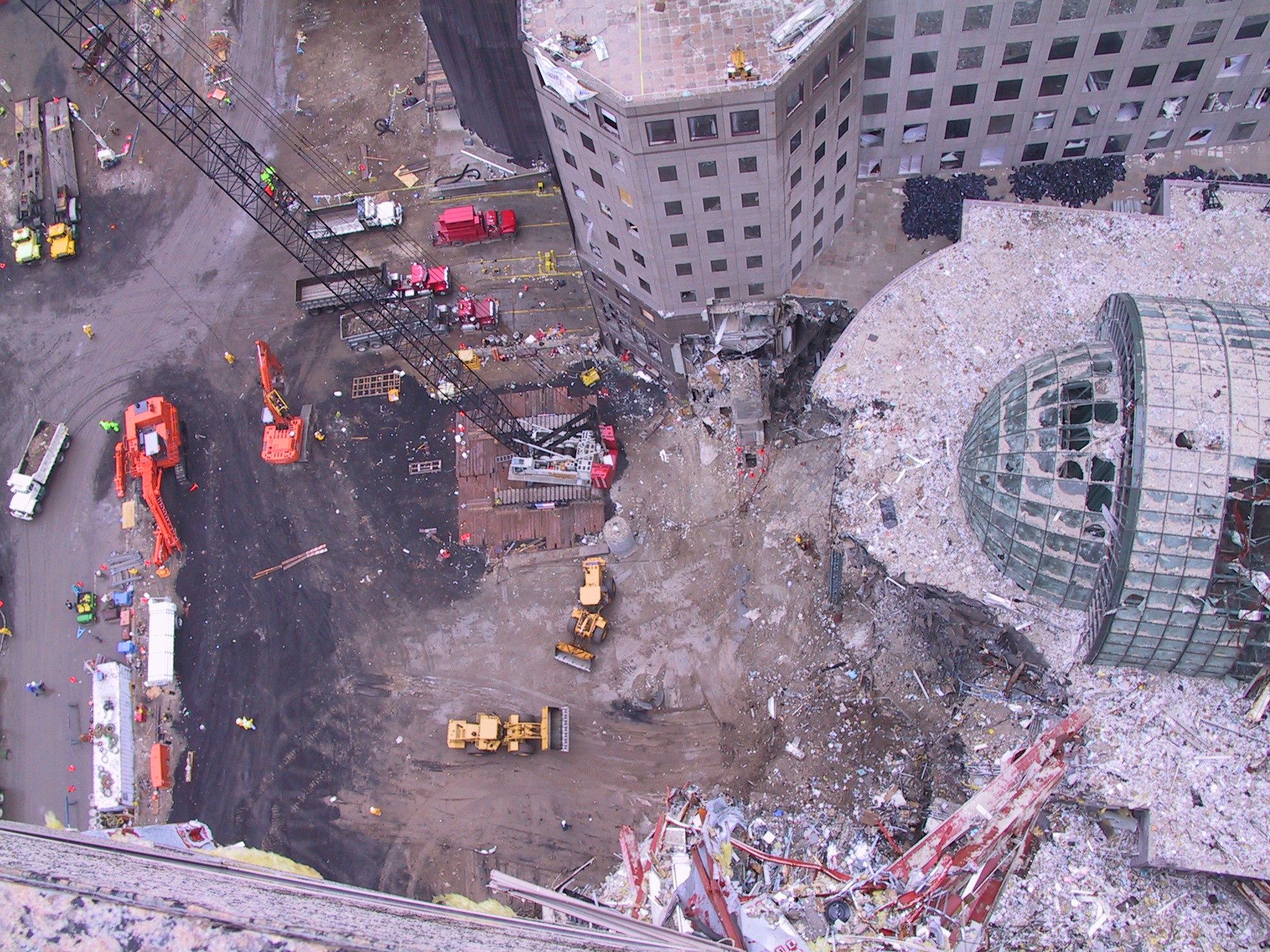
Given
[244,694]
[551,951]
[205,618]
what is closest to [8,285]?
[205,618]

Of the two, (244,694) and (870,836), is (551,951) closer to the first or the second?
(870,836)

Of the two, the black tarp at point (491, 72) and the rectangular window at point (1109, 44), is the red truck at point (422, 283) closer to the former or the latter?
the black tarp at point (491, 72)

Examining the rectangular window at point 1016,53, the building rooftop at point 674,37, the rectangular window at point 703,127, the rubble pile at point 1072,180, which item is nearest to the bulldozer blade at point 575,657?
the rectangular window at point 703,127

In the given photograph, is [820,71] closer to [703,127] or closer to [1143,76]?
[703,127]

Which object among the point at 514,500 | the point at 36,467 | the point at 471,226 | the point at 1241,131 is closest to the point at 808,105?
the point at 1241,131

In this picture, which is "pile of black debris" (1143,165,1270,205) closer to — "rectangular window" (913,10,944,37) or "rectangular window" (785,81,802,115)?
"rectangular window" (913,10,944,37)

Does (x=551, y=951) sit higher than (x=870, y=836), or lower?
higher
